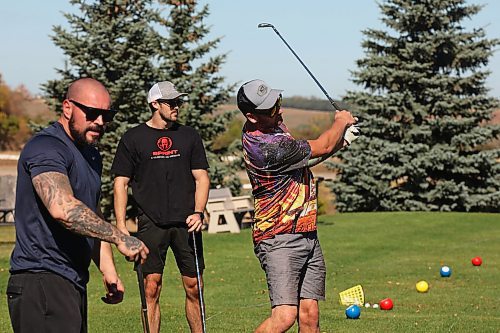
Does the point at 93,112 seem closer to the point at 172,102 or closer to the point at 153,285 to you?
the point at 172,102

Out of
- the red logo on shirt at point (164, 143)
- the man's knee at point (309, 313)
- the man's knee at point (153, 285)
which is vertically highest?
the red logo on shirt at point (164, 143)

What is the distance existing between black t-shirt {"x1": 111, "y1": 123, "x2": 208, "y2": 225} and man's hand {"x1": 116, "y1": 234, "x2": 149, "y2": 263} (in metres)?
3.44

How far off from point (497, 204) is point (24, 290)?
26.4 m

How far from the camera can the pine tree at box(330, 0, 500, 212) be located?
2955 cm

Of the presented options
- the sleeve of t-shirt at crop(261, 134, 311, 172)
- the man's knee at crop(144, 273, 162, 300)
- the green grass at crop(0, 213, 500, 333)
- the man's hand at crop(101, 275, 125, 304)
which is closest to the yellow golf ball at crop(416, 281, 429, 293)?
the green grass at crop(0, 213, 500, 333)

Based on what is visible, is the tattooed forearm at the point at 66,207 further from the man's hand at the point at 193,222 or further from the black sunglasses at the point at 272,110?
the man's hand at the point at 193,222

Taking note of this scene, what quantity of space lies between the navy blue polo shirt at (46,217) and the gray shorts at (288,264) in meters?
2.07

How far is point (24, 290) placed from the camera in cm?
480

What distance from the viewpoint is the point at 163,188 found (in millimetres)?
8141

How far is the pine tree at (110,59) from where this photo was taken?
2497cm

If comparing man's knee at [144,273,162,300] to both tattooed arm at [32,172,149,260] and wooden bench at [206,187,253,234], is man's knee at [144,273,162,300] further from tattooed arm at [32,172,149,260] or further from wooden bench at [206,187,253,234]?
wooden bench at [206,187,253,234]

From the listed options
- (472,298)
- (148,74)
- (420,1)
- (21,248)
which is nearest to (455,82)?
(420,1)

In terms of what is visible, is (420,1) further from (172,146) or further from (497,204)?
(172,146)

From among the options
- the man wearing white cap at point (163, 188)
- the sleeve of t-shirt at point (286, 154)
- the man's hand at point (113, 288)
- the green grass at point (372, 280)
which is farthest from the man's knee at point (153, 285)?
the man's hand at point (113, 288)
